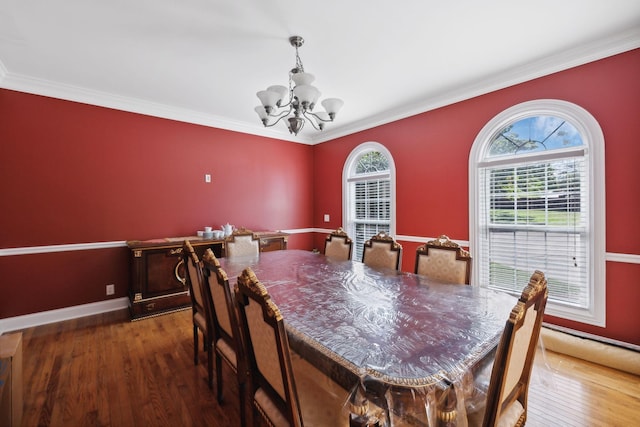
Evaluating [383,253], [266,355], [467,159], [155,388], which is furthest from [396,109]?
[155,388]

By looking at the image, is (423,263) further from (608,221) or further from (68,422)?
(68,422)

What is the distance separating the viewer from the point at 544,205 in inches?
109

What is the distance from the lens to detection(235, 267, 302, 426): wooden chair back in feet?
3.31

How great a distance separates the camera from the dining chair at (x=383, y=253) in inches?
101

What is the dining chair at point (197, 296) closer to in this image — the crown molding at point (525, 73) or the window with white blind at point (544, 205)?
the window with white blind at point (544, 205)

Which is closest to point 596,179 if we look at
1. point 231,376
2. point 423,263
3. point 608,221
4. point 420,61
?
point 608,221

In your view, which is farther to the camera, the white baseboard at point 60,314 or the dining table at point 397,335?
the white baseboard at point 60,314

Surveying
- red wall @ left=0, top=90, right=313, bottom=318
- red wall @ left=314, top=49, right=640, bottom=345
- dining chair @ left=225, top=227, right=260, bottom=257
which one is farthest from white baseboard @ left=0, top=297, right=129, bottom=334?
red wall @ left=314, top=49, right=640, bottom=345

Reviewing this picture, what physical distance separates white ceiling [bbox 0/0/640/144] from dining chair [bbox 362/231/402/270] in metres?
1.78

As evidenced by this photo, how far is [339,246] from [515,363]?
7.02 ft

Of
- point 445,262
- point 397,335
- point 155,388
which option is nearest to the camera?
point 397,335

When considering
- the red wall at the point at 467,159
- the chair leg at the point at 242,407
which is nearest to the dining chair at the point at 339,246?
the red wall at the point at 467,159

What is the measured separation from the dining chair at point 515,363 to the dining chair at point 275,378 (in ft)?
1.81

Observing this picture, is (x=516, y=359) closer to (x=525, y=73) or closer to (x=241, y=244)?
(x=241, y=244)
